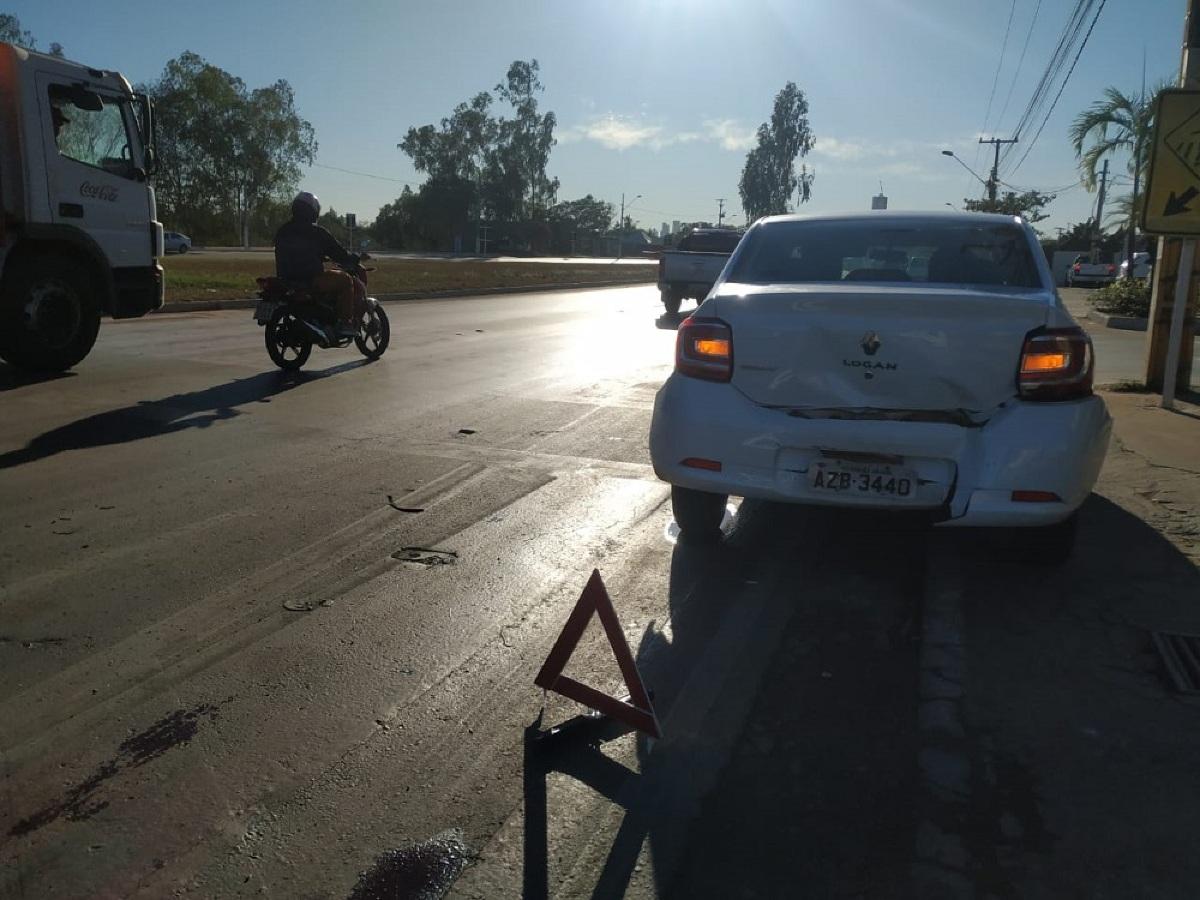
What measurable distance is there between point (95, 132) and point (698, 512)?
8140mm

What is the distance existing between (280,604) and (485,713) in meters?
1.36

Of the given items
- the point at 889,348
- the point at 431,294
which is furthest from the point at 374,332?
the point at 431,294

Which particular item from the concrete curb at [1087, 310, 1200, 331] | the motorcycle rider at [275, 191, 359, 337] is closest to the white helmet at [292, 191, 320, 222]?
the motorcycle rider at [275, 191, 359, 337]

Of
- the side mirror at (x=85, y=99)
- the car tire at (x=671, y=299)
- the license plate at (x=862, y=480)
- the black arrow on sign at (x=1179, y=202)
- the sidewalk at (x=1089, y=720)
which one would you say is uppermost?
the side mirror at (x=85, y=99)

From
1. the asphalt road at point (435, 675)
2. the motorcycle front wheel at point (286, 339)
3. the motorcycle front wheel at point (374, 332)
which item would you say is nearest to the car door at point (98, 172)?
the motorcycle front wheel at point (286, 339)

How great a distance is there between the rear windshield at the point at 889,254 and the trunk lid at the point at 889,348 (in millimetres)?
591

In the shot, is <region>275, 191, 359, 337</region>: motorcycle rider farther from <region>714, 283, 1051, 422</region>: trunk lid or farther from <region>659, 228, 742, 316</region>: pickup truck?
<region>659, 228, 742, 316</region>: pickup truck

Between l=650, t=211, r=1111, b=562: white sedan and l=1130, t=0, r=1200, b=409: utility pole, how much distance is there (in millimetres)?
5820

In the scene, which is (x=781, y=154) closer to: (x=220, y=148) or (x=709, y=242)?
(x=220, y=148)

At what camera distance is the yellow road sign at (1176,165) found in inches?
363

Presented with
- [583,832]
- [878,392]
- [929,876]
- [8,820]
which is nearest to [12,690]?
[8,820]

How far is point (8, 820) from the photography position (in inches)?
109

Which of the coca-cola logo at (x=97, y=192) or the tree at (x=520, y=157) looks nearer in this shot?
the coca-cola logo at (x=97, y=192)

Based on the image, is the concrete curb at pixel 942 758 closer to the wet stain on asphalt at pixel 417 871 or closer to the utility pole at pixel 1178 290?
the wet stain on asphalt at pixel 417 871
